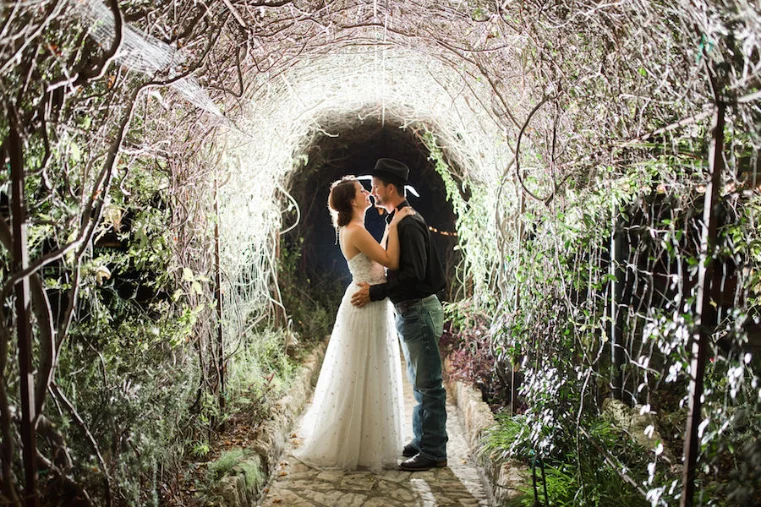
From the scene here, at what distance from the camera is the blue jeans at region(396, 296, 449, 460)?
412cm

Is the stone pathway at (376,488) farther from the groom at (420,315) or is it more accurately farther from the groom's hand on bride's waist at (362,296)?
the groom's hand on bride's waist at (362,296)

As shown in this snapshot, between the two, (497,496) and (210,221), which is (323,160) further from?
(497,496)

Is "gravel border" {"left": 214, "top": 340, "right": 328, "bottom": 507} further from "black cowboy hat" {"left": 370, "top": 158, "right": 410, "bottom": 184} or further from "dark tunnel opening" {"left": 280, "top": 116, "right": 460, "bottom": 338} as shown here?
"dark tunnel opening" {"left": 280, "top": 116, "right": 460, "bottom": 338}

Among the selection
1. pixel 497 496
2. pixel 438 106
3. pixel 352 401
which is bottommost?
pixel 497 496

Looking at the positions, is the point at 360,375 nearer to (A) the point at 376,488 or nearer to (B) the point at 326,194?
(A) the point at 376,488

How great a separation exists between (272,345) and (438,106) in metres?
2.77

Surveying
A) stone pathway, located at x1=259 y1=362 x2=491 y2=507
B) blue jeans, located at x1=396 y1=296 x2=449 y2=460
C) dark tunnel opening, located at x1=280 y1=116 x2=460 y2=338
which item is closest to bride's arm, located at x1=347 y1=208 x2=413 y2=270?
blue jeans, located at x1=396 y1=296 x2=449 y2=460

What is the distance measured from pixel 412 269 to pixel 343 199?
2.30 ft

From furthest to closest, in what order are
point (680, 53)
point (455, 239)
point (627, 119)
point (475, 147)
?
point (455, 239)
point (475, 147)
point (627, 119)
point (680, 53)

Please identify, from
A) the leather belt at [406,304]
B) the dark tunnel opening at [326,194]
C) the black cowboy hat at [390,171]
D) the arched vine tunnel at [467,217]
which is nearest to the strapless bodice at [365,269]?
the leather belt at [406,304]

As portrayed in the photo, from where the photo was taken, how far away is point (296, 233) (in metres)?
8.45

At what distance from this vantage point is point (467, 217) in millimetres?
5805

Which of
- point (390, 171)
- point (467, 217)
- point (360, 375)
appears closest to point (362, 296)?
point (360, 375)

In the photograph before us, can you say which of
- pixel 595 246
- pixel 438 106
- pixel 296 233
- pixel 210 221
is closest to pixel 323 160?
pixel 296 233
